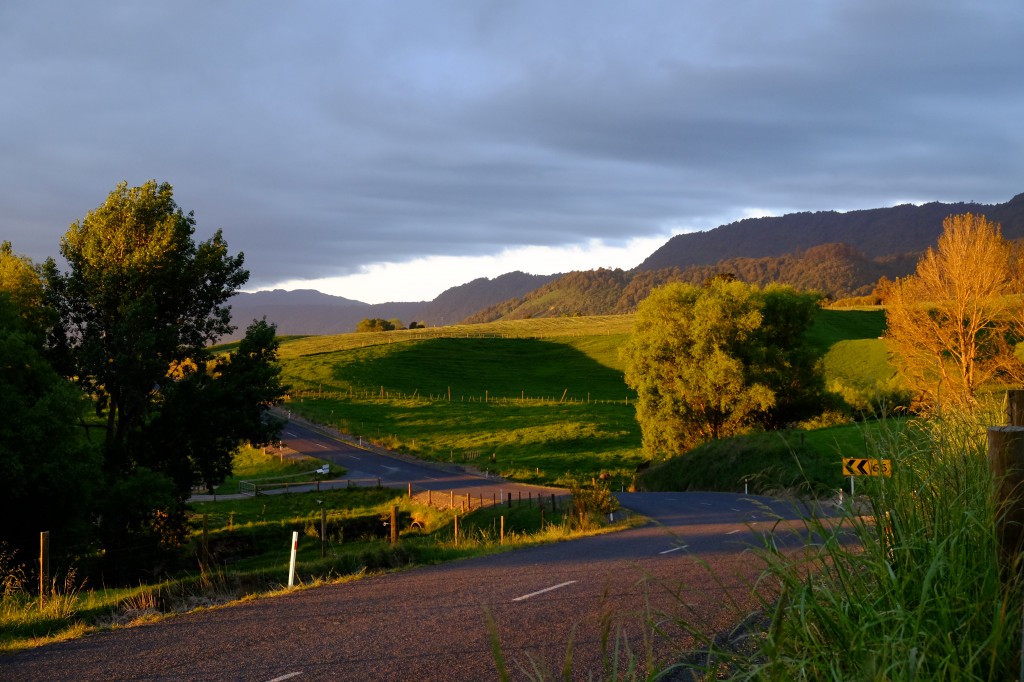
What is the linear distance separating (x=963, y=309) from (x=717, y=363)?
47.9 ft

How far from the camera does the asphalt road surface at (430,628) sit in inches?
331

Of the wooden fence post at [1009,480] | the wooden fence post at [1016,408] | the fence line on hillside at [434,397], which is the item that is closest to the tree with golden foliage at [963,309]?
the wooden fence post at [1016,408]

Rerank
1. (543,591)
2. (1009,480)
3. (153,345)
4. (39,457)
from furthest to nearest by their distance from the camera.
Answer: (153,345)
(39,457)
(543,591)
(1009,480)

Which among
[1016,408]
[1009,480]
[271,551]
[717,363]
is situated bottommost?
[271,551]

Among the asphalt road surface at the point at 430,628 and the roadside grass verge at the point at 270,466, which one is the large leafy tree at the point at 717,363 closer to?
the roadside grass verge at the point at 270,466

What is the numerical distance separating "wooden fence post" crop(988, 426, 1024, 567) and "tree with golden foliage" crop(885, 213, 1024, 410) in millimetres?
41514

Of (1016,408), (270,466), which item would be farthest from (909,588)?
(270,466)

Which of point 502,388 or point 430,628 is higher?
point 430,628

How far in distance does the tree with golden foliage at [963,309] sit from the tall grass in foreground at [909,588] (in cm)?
4111

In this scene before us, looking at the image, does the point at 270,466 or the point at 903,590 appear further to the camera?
the point at 270,466

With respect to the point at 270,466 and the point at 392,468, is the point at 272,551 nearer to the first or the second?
the point at 392,468

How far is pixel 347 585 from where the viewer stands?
1395cm

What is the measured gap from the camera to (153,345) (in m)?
29.8

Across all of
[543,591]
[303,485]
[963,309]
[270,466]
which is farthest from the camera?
[270,466]
